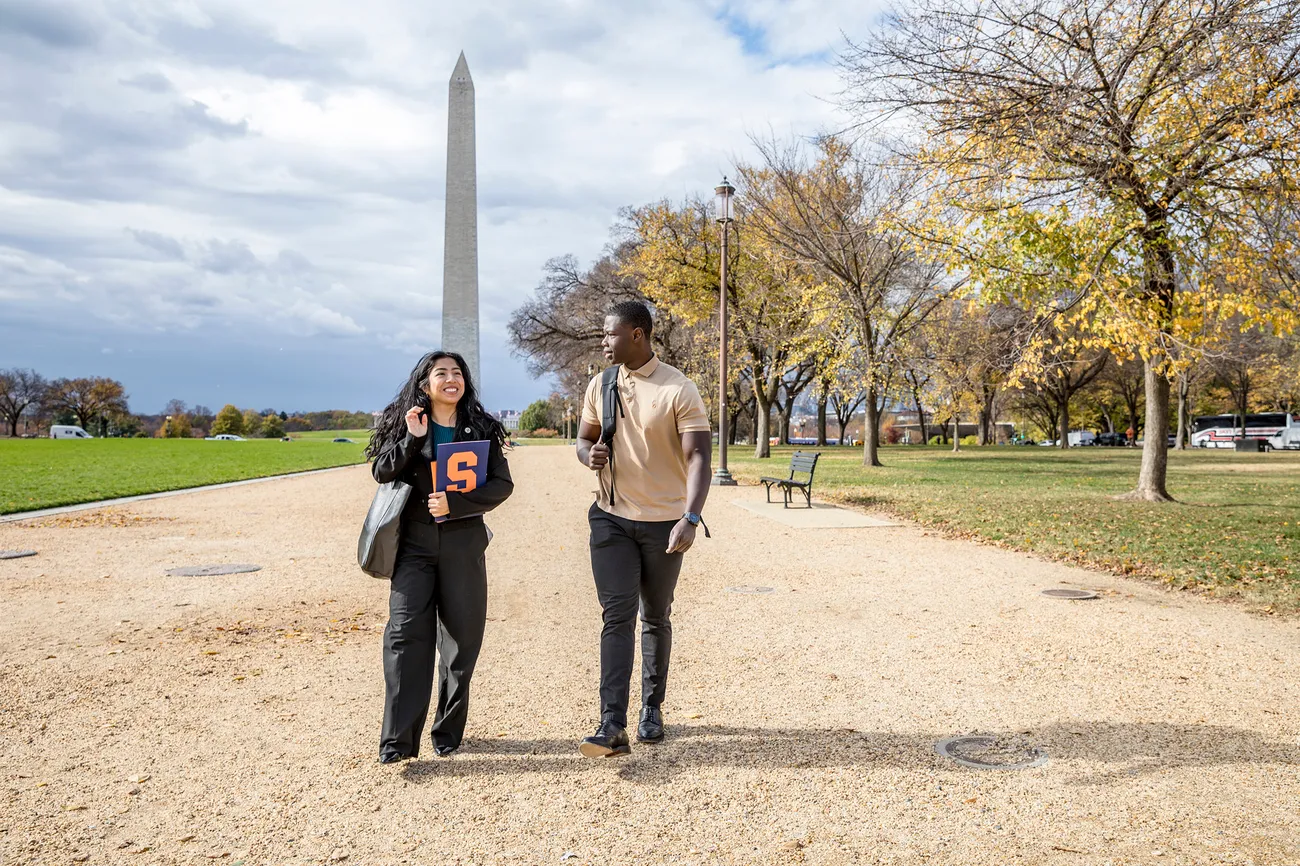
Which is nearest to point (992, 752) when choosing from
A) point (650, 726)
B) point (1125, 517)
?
point (650, 726)

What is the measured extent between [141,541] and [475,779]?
9.64 metres

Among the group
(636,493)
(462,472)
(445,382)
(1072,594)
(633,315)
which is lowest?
(1072,594)

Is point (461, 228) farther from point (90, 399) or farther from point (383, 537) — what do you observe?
point (90, 399)

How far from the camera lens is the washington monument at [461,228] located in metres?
18.4

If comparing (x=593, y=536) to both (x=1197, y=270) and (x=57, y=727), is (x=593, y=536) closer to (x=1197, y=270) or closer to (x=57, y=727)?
(x=57, y=727)

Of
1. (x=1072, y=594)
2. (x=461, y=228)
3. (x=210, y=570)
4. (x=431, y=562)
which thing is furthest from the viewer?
(x=461, y=228)

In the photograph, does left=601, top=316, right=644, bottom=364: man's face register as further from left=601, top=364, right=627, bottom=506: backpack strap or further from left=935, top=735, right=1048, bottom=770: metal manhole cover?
left=935, top=735, right=1048, bottom=770: metal manhole cover

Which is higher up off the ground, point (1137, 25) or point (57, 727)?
point (1137, 25)

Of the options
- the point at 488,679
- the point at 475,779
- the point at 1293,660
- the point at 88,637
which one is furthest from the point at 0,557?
the point at 1293,660

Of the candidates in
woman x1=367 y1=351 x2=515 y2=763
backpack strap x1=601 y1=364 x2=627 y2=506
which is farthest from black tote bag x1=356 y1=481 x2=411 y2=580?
backpack strap x1=601 y1=364 x2=627 y2=506

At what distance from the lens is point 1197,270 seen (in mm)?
12836

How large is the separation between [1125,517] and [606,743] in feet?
37.1

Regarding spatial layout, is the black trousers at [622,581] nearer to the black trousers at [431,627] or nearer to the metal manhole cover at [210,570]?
the black trousers at [431,627]

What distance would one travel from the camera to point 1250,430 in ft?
206
